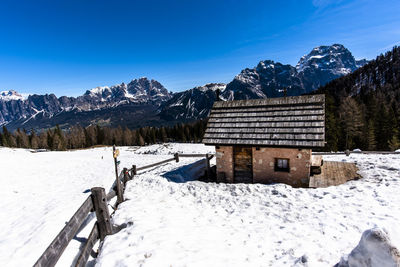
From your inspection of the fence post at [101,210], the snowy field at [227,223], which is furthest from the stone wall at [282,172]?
the fence post at [101,210]

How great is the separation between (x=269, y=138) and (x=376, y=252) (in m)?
8.60

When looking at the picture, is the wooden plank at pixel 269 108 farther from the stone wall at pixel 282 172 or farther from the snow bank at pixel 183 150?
the snow bank at pixel 183 150

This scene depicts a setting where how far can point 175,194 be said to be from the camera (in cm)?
1060

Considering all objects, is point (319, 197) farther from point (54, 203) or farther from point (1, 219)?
point (1, 219)

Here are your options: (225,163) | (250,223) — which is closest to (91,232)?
(250,223)

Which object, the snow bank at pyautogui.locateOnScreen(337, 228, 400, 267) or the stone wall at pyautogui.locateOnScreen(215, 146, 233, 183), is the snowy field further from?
the stone wall at pyautogui.locateOnScreen(215, 146, 233, 183)

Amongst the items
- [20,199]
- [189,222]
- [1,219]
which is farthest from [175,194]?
[20,199]

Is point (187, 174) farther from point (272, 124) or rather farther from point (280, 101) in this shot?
point (280, 101)

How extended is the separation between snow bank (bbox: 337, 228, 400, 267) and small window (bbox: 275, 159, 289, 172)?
8156mm

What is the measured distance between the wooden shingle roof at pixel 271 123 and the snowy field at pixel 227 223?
2.91m

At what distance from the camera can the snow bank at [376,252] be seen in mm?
3191

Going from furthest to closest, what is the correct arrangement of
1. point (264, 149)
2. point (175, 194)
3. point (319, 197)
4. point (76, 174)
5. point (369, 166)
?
point (76, 174)
point (369, 166)
point (264, 149)
point (175, 194)
point (319, 197)

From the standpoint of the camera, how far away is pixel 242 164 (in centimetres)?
1283

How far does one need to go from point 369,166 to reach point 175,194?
12.6 metres
